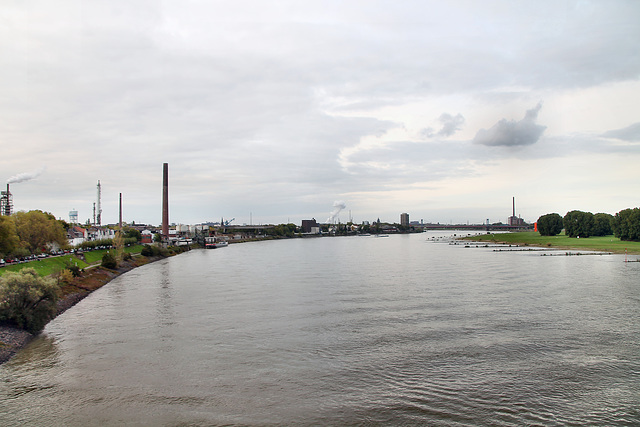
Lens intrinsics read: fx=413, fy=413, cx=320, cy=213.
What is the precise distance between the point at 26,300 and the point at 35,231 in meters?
40.7

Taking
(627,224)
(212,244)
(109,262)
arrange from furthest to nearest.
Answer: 1. (212,244)
2. (627,224)
3. (109,262)

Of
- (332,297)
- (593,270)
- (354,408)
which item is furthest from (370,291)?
(593,270)

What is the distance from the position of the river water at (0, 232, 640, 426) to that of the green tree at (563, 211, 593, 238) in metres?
89.9

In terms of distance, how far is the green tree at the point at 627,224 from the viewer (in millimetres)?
89688

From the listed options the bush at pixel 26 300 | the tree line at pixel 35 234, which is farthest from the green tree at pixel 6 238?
the bush at pixel 26 300

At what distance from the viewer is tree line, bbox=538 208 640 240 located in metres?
91.4

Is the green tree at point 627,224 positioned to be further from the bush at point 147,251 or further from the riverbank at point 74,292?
the bush at point 147,251

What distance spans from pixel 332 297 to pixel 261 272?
77.8ft

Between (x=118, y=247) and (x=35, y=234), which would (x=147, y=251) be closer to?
(x=118, y=247)

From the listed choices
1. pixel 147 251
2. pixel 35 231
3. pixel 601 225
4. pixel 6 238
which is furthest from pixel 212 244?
pixel 601 225

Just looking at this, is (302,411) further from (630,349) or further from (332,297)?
(332,297)

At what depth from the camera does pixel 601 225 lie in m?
118

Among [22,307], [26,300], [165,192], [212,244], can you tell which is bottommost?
[22,307]

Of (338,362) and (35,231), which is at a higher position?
(35,231)
